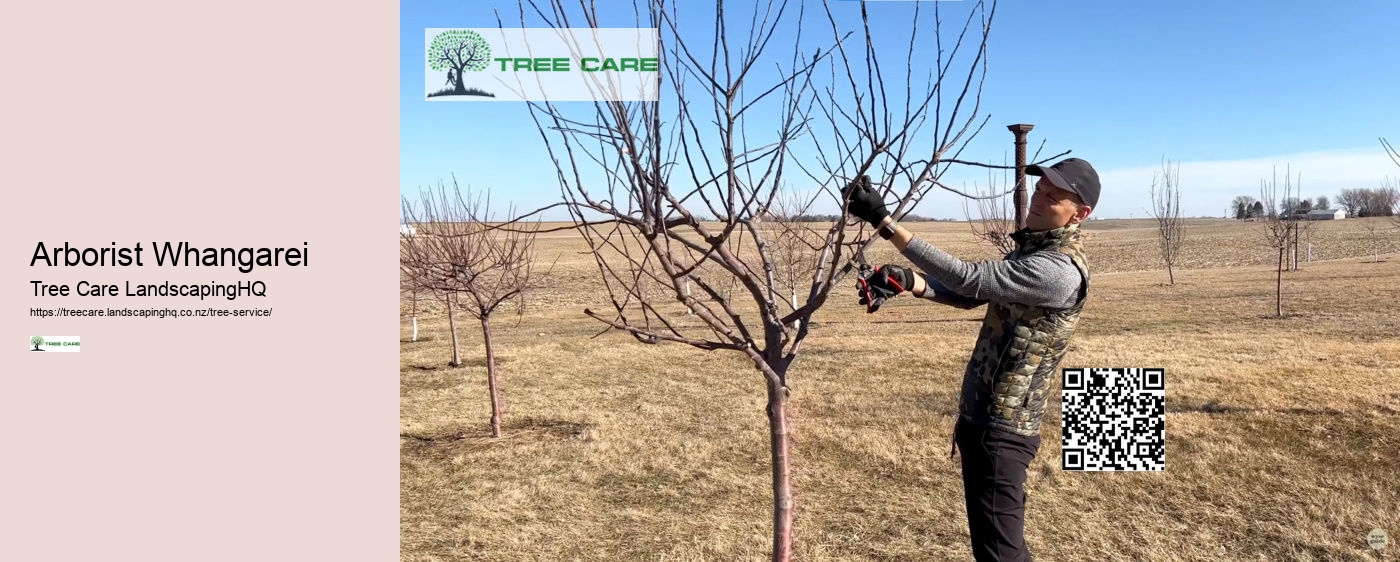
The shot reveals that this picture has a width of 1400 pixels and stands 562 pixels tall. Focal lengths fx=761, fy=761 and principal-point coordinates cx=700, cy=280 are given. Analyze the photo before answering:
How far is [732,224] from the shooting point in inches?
87.3

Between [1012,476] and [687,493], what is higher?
[1012,476]

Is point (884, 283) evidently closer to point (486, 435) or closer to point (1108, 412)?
point (1108, 412)

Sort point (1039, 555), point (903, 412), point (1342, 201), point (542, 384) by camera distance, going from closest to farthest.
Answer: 1. point (1039, 555)
2. point (903, 412)
3. point (542, 384)
4. point (1342, 201)

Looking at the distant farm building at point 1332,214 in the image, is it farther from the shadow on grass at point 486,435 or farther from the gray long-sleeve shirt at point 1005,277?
the gray long-sleeve shirt at point 1005,277

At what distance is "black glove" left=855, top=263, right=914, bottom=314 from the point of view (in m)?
2.04

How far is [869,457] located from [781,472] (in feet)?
12.2

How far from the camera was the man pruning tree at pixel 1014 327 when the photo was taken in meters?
2.13

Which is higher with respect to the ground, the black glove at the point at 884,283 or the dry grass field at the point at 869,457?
the black glove at the point at 884,283

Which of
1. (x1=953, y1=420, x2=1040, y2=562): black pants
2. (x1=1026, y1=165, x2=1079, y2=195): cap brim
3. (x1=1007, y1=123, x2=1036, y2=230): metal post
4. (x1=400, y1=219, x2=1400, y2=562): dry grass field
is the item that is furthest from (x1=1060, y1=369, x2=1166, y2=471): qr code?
(x1=1026, y1=165, x2=1079, y2=195): cap brim

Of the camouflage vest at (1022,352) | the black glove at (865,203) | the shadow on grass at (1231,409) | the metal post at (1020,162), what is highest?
the metal post at (1020,162)

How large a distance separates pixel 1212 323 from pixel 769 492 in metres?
11.5

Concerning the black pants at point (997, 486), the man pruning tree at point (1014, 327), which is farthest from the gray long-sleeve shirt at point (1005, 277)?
the black pants at point (997, 486)

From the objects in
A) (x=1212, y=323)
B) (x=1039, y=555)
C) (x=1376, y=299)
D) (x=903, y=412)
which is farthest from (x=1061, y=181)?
(x=1376, y=299)

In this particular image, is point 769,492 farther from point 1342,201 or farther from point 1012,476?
point 1342,201
